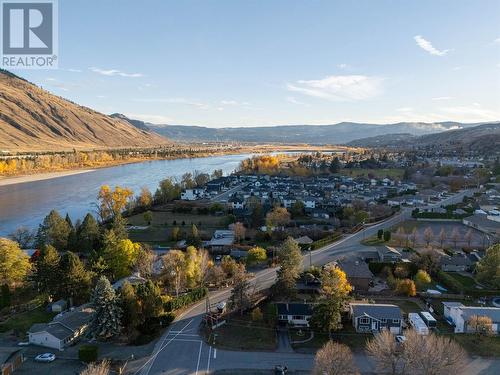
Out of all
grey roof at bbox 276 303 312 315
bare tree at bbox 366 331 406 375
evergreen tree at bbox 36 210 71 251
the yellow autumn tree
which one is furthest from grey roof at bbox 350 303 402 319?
the yellow autumn tree

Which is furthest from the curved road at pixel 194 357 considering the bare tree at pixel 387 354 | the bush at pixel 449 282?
the bush at pixel 449 282

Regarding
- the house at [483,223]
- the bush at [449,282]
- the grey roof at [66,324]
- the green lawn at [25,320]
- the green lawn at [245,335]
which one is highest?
the house at [483,223]

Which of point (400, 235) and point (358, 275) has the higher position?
point (400, 235)

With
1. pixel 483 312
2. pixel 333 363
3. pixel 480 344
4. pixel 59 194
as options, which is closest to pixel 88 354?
pixel 333 363

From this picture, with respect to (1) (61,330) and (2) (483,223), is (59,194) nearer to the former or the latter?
(1) (61,330)

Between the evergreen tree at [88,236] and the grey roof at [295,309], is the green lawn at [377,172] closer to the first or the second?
the evergreen tree at [88,236]
